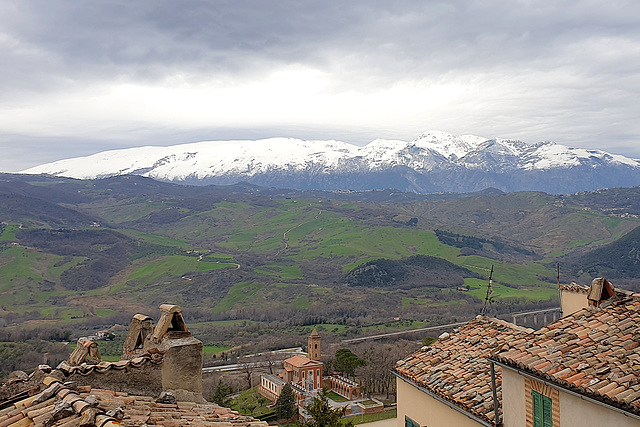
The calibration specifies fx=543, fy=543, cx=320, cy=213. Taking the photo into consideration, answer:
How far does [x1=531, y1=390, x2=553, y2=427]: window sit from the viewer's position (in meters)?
9.03

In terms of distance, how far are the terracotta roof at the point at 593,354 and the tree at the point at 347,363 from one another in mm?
60312

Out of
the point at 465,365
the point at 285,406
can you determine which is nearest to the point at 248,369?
the point at 285,406

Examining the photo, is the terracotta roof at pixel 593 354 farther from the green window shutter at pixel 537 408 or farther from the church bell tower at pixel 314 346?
the church bell tower at pixel 314 346

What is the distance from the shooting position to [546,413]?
9094mm

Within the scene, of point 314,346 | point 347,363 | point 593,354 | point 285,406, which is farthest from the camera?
point 314,346

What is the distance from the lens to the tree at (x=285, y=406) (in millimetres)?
54719

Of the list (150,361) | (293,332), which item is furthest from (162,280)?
(150,361)

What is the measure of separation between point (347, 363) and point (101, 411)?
6402 centimetres

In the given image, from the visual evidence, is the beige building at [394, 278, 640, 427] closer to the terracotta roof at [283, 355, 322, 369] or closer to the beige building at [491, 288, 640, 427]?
the beige building at [491, 288, 640, 427]

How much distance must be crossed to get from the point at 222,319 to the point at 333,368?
59.5 meters

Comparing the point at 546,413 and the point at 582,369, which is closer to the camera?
the point at 582,369

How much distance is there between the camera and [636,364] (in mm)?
8305

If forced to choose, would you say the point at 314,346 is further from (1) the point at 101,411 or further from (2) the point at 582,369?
(1) the point at 101,411

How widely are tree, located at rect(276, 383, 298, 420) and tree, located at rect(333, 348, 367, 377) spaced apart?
14161 mm
